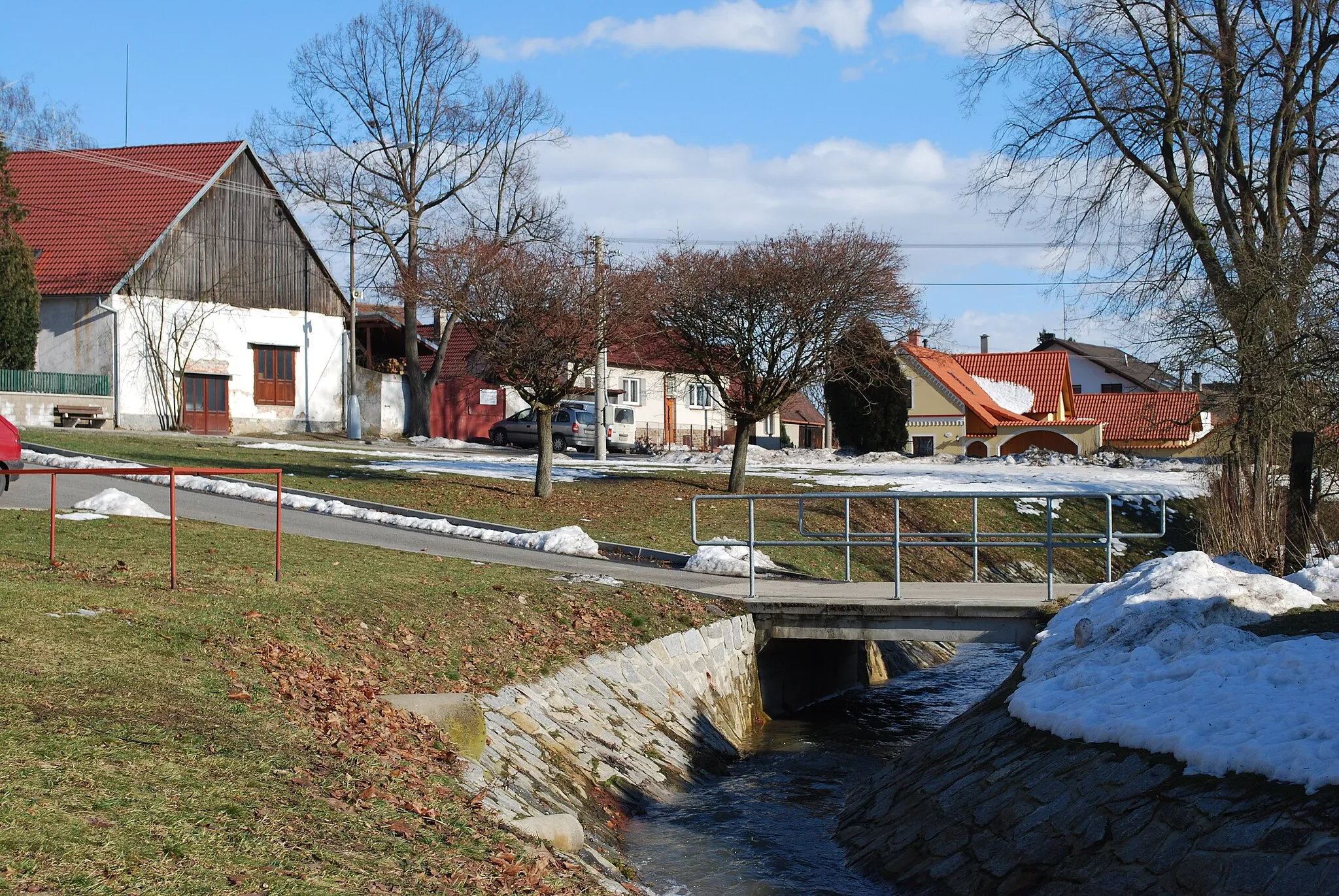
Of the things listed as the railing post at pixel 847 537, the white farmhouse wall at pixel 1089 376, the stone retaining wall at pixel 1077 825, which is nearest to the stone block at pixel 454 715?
the stone retaining wall at pixel 1077 825

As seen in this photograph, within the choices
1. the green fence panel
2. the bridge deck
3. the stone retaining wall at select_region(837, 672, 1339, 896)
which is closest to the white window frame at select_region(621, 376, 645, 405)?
the green fence panel

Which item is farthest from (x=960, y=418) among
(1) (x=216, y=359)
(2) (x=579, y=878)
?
(2) (x=579, y=878)

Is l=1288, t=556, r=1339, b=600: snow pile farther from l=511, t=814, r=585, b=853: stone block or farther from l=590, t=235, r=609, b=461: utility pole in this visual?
l=590, t=235, r=609, b=461: utility pole

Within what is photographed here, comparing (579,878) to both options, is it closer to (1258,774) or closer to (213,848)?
(213,848)

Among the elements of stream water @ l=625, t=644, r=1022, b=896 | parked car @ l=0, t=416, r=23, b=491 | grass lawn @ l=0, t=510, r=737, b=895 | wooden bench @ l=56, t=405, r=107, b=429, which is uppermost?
wooden bench @ l=56, t=405, r=107, b=429

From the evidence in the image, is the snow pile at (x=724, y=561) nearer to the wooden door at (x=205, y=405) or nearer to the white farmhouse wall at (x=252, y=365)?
the white farmhouse wall at (x=252, y=365)

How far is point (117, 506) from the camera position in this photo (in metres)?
17.4

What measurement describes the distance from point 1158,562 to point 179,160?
124ft

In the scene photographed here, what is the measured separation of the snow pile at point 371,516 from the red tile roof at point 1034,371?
155 feet

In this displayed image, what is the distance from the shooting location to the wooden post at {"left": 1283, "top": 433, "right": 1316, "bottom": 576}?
14.8 metres

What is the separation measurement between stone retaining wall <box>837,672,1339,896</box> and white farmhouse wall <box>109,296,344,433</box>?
107 feet

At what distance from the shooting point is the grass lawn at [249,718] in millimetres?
5375

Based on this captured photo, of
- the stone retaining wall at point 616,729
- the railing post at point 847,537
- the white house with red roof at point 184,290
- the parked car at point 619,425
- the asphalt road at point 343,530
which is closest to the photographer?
the stone retaining wall at point 616,729

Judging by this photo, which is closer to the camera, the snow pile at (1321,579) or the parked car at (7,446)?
the snow pile at (1321,579)
